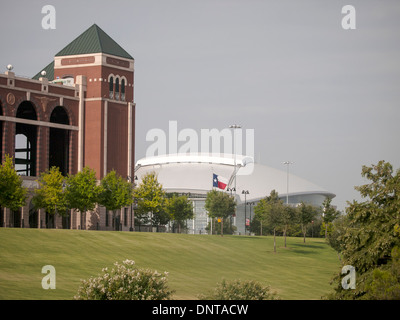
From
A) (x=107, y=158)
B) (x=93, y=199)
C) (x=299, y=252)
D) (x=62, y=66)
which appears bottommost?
(x=299, y=252)

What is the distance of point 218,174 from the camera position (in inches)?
6181

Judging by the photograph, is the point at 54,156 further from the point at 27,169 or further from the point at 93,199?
the point at 93,199

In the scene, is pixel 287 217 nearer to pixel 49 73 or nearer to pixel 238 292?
pixel 49 73

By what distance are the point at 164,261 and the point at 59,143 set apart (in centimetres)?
4039

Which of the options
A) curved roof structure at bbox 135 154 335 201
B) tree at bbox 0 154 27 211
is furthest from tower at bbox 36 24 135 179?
curved roof structure at bbox 135 154 335 201

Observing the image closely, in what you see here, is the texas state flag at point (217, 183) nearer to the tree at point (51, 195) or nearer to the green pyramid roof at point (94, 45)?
the green pyramid roof at point (94, 45)

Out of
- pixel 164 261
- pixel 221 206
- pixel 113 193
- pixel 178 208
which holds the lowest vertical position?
pixel 164 261

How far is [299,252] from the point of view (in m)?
87.4

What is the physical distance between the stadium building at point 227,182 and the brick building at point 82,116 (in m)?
47.0

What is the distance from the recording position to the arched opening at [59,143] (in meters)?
97.5

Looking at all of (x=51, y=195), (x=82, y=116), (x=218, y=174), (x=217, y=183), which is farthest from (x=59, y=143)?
(x=218, y=174)

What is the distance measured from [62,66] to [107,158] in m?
15.2

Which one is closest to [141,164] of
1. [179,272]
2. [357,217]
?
[179,272]
